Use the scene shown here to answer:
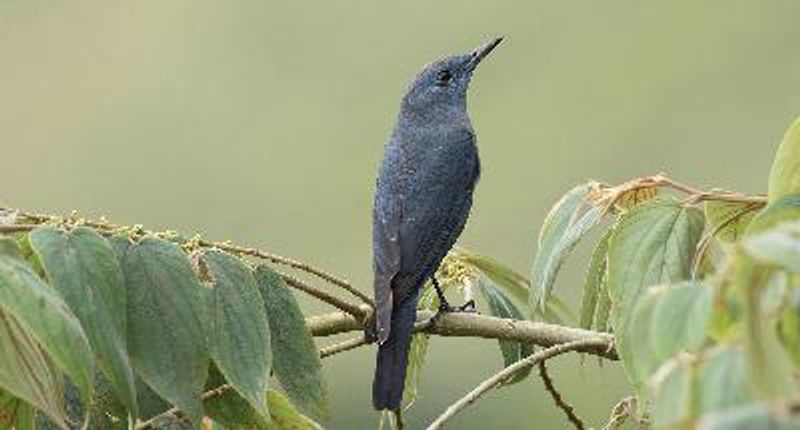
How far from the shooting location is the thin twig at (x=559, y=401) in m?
3.04

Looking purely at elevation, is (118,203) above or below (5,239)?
below

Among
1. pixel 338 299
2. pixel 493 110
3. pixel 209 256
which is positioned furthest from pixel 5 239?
pixel 493 110

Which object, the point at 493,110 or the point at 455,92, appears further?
the point at 493,110

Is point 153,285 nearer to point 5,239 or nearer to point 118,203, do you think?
point 5,239

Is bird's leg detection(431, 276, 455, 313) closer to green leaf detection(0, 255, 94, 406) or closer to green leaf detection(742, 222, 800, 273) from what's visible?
green leaf detection(0, 255, 94, 406)

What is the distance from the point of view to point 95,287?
2539 millimetres

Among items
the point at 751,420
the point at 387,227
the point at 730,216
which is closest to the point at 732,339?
the point at 751,420

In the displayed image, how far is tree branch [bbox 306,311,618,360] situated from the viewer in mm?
3097

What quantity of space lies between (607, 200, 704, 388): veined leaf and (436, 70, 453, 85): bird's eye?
13.8 feet

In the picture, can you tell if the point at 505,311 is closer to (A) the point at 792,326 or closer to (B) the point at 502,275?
(B) the point at 502,275

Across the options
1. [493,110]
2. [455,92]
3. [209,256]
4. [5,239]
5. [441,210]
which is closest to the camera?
[5,239]

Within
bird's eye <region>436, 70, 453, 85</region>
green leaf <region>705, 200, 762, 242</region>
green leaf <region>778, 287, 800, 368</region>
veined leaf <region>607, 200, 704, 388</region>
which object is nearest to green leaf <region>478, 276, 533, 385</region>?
green leaf <region>705, 200, 762, 242</region>

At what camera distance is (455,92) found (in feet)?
22.8

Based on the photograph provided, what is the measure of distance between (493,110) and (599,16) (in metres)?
6.29
